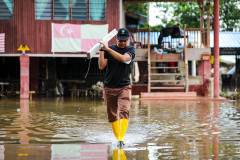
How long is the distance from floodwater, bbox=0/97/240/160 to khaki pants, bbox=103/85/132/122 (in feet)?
1.39

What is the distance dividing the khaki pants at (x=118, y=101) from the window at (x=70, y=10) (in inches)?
410

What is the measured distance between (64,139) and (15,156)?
1.40 m

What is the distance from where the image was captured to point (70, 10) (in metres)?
15.7

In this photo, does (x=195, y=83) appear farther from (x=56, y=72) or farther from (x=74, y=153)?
(x=74, y=153)

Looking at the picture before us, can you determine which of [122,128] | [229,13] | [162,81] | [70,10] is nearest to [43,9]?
[70,10]

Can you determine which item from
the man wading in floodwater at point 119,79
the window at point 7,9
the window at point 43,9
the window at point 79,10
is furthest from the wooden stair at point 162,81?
the man wading in floodwater at point 119,79

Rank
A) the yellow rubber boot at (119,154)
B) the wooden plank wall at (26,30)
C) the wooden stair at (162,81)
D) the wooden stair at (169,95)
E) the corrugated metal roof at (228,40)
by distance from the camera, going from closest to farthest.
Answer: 1. the yellow rubber boot at (119,154)
2. the wooden stair at (169,95)
3. the wooden stair at (162,81)
4. the wooden plank wall at (26,30)
5. the corrugated metal roof at (228,40)

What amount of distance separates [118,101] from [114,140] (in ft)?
2.24

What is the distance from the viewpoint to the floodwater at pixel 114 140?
486 cm

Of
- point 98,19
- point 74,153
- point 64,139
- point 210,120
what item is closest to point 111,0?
point 98,19

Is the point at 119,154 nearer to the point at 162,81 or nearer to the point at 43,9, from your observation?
the point at 162,81

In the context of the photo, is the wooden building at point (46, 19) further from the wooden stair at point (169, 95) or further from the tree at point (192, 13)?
the tree at point (192, 13)

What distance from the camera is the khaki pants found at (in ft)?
18.4

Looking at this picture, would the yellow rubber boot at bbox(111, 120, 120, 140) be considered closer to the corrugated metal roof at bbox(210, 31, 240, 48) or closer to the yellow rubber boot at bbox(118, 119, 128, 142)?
the yellow rubber boot at bbox(118, 119, 128, 142)
